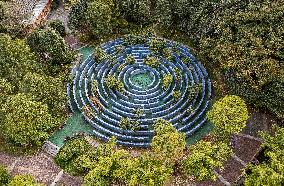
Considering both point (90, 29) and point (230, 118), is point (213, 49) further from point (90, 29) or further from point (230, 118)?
point (90, 29)

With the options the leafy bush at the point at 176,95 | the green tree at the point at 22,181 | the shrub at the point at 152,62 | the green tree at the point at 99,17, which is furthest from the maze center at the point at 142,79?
the green tree at the point at 22,181

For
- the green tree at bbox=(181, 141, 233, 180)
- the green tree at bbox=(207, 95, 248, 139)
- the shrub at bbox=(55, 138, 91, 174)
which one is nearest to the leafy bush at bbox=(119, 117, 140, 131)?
the shrub at bbox=(55, 138, 91, 174)

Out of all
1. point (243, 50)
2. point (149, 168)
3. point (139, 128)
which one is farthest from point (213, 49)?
point (149, 168)

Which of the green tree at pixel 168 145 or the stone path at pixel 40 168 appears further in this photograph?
the stone path at pixel 40 168

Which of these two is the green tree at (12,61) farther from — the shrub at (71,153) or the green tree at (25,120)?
the shrub at (71,153)

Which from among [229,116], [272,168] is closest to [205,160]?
[229,116]

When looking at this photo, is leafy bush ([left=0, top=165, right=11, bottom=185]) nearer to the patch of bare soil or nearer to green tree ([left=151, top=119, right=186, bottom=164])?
the patch of bare soil

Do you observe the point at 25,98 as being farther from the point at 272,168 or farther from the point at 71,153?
the point at 272,168
